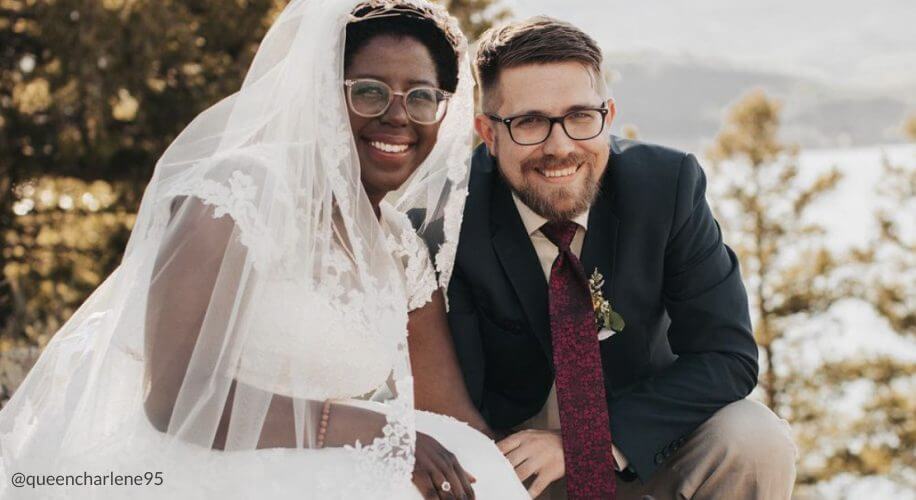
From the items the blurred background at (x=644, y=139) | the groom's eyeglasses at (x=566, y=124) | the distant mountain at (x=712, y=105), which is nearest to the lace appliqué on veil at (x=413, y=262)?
the groom's eyeglasses at (x=566, y=124)

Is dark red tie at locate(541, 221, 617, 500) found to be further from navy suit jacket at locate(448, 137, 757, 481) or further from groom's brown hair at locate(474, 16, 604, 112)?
groom's brown hair at locate(474, 16, 604, 112)

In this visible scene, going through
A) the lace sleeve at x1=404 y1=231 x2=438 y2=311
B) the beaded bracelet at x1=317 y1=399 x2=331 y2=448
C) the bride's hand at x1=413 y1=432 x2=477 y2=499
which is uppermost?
the lace sleeve at x1=404 y1=231 x2=438 y2=311

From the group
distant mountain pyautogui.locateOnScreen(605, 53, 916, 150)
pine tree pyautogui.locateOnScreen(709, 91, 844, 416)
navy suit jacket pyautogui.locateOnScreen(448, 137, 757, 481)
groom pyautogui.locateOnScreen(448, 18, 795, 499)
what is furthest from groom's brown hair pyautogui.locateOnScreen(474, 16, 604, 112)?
distant mountain pyautogui.locateOnScreen(605, 53, 916, 150)

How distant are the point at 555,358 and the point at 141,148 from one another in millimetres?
6446

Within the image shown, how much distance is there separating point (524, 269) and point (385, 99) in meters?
Answer: 0.82

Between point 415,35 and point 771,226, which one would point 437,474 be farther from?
point 771,226

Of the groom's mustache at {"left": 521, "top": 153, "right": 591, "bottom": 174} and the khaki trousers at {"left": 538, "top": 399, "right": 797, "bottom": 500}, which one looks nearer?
the khaki trousers at {"left": 538, "top": 399, "right": 797, "bottom": 500}

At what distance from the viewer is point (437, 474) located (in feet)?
8.02

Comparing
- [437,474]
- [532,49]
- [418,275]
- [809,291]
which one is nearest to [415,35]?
[532,49]

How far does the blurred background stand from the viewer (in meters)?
8.15

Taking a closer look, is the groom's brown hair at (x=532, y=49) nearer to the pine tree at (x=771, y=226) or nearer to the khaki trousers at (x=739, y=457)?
the khaki trousers at (x=739, y=457)

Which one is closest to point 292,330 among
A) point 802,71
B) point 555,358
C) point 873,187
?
point 555,358

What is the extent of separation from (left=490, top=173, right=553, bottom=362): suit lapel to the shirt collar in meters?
0.02

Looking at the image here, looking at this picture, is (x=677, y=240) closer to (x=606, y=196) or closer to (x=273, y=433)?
(x=606, y=196)
